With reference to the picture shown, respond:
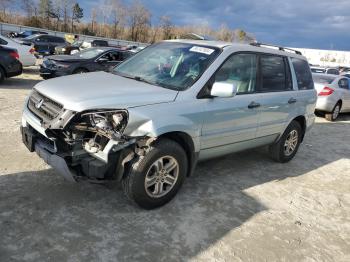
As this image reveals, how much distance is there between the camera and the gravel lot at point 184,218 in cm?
332

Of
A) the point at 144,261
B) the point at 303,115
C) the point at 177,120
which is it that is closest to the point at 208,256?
the point at 144,261

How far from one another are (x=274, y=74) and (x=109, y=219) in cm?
332

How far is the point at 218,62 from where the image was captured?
175 inches

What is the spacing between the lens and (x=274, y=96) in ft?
17.6

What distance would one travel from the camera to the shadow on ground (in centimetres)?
324

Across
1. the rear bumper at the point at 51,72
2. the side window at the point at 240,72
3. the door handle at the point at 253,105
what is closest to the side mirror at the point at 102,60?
the rear bumper at the point at 51,72

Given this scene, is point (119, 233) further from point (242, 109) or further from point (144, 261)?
point (242, 109)

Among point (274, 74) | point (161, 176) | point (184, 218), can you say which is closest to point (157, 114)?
point (161, 176)

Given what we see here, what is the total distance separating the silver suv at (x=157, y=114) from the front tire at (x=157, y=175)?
0.01m

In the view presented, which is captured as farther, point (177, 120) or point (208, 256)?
point (177, 120)

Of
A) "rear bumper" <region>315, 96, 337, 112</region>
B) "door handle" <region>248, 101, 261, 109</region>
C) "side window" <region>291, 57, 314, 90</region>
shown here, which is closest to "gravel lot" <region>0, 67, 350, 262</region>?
"door handle" <region>248, 101, 261, 109</region>

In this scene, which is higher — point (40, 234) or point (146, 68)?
point (146, 68)

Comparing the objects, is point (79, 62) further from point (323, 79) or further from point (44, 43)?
point (44, 43)

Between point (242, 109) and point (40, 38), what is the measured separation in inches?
1027
